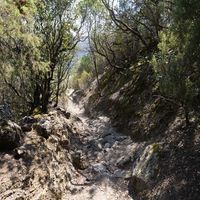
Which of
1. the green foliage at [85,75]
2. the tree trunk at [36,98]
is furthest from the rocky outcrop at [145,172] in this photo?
the green foliage at [85,75]

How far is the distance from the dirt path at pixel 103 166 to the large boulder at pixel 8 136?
2352 millimetres

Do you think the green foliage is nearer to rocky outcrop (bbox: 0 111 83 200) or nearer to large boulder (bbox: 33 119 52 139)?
large boulder (bbox: 33 119 52 139)

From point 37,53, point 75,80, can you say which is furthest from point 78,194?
point 75,80

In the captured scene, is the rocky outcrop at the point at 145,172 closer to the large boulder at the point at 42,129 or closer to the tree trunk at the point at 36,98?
the large boulder at the point at 42,129

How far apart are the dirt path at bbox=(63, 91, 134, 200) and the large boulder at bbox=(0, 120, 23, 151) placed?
2.35m

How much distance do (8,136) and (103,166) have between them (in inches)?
192

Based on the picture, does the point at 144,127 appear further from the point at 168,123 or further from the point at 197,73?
the point at 197,73

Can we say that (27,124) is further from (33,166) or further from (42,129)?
(33,166)

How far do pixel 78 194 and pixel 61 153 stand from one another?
2328mm

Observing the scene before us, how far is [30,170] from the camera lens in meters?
9.12

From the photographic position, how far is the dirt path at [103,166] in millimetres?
10766

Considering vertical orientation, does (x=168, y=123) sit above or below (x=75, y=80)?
A: below

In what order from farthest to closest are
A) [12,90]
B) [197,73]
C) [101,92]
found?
[101,92] → [12,90] → [197,73]

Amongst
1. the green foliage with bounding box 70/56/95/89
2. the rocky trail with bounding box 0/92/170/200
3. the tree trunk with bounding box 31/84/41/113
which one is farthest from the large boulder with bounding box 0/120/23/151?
the green foliage with bounding box 70/56/95/89
